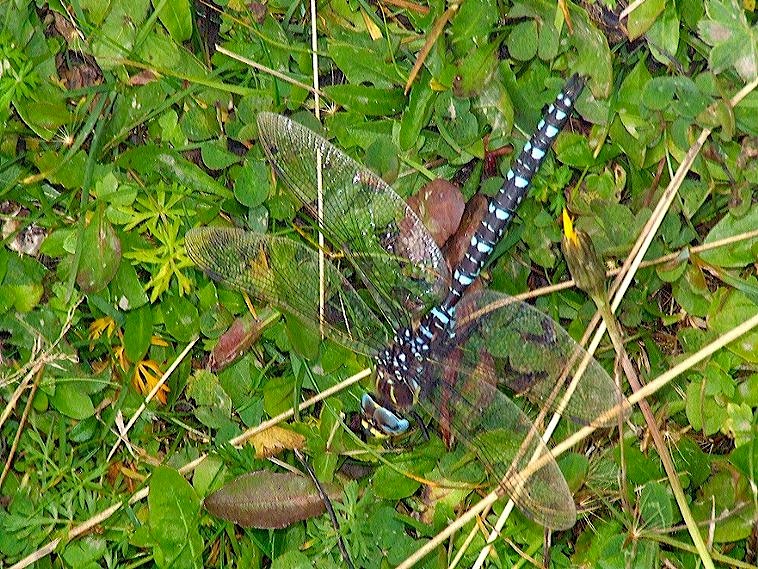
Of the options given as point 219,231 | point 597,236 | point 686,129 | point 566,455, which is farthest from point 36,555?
point 686,129

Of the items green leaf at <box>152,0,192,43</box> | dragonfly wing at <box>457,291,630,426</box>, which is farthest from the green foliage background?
dragonfly wing at <box>457,291,630,426</box>

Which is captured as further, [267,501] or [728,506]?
[267,501]

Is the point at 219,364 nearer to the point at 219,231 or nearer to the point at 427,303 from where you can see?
the point at 219,231

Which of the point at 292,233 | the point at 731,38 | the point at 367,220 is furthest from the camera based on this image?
the point at 292,233

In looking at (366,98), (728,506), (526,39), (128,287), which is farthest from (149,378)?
(728,506)

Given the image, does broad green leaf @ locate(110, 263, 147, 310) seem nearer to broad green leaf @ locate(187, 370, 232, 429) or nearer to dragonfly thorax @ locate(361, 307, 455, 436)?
broad green leaf @ locate(187, 370, 232, 429)

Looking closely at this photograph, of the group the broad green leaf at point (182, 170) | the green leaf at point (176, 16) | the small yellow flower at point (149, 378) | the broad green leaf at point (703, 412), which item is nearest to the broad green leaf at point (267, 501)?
the small yellow flower at point (149, 378)

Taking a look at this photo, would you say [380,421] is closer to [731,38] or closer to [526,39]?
[526,39]
